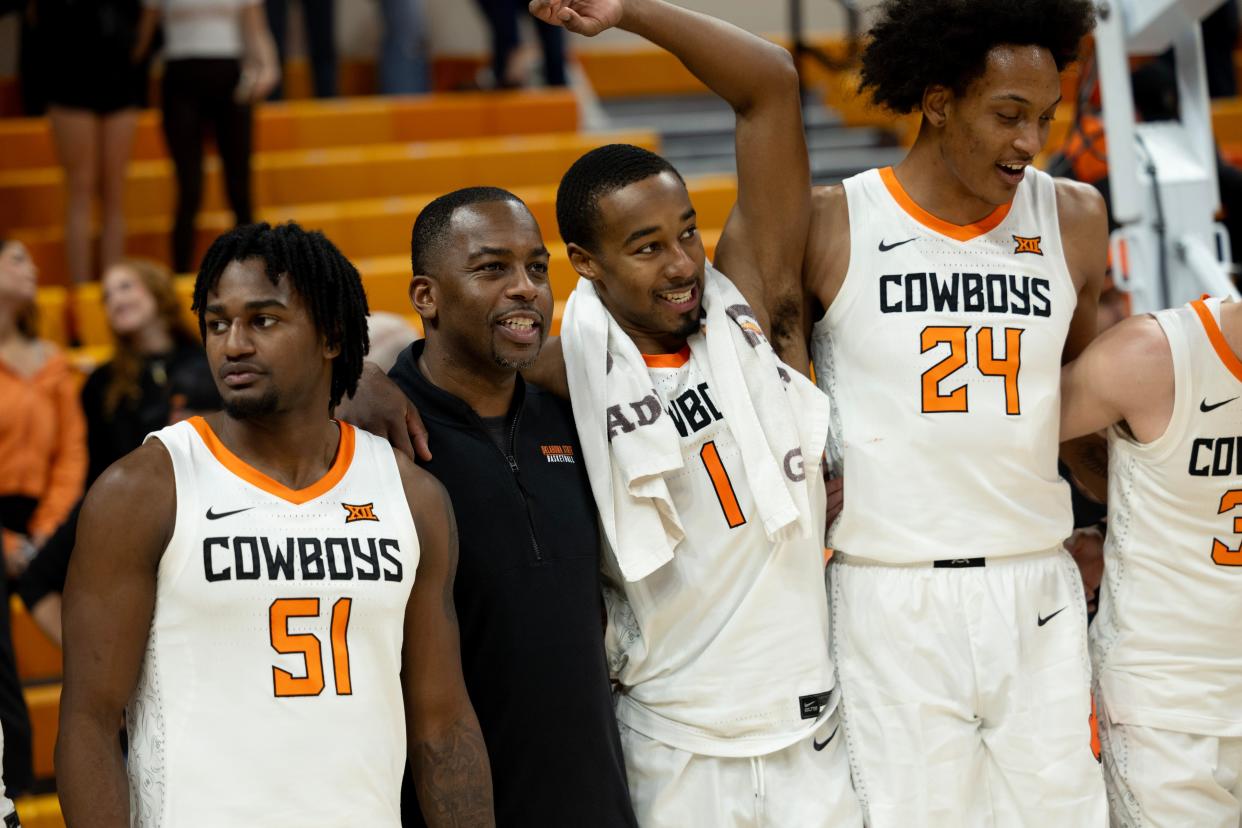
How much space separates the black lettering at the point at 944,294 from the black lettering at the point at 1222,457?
2.01 feet

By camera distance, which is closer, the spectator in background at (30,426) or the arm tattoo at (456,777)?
the arm tattoo at (456,777)

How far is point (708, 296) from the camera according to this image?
10.4ft

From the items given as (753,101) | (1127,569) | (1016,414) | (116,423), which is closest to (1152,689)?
(1127,569)

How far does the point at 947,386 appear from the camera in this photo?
10.4ft

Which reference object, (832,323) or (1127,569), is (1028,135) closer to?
(832,323)

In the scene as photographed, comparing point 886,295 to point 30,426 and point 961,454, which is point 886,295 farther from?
point 30,426

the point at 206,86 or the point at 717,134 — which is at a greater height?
the point at 717,134

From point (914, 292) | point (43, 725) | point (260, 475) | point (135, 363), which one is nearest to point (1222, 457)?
point (914, 292)

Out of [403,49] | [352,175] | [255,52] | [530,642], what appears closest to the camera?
[530,642]

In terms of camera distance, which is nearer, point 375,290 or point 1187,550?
point 1187,550

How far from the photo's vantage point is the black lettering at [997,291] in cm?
322

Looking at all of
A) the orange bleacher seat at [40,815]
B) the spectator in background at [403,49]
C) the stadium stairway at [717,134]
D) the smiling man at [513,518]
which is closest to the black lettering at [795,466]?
the smiling man at [513,518]

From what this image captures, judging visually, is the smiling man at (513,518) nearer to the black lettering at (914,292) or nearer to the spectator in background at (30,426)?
Answer: the black lettering at (914,292)

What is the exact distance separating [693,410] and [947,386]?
0.52 meters
